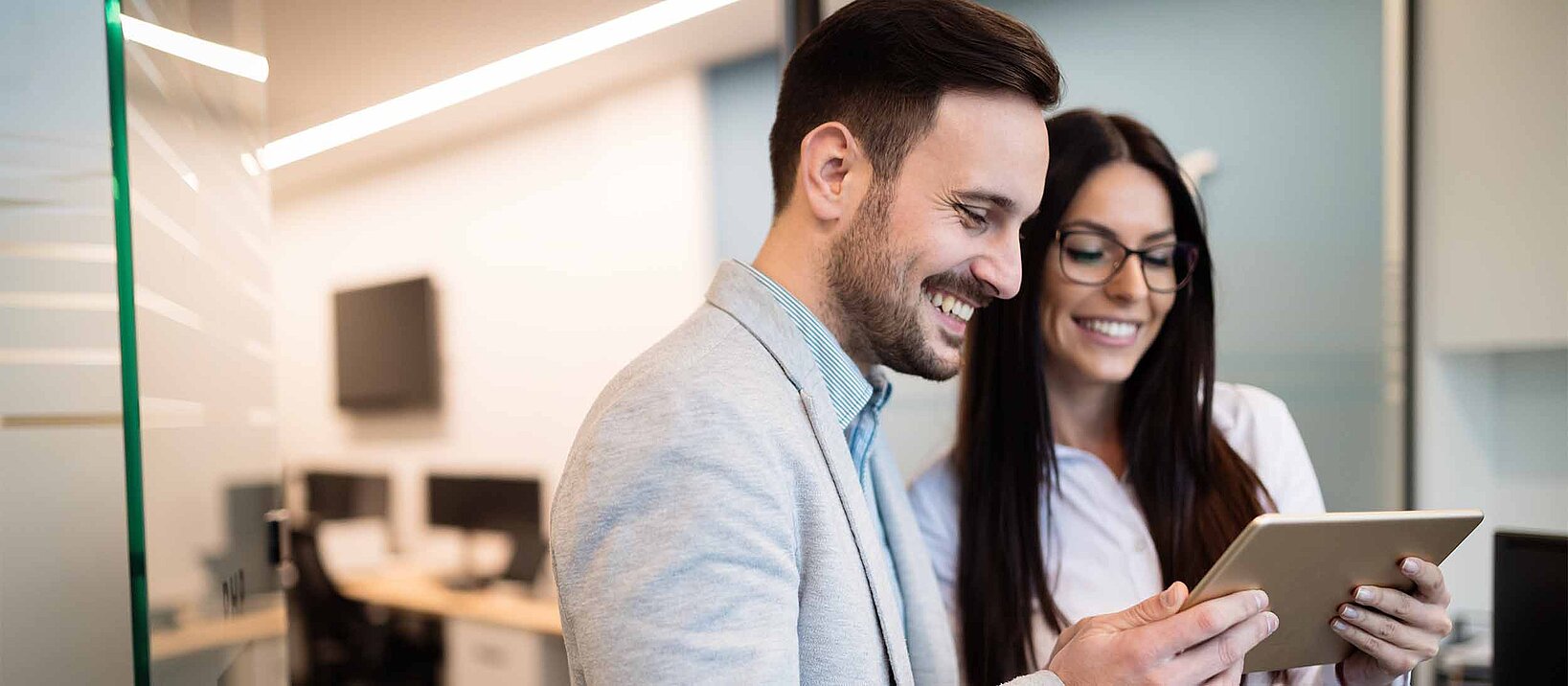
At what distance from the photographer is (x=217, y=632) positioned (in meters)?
1.15

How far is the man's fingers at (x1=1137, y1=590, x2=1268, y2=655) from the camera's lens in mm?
1010

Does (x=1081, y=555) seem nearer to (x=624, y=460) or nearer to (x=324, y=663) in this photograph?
(x=624, y=460)

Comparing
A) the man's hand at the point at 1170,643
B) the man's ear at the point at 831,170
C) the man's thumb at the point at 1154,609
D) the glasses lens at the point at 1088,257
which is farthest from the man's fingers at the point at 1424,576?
the man's ear at the point at 831,170

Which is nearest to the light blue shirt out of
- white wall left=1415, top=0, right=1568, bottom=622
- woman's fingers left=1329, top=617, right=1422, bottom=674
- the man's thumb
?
the man's thumb

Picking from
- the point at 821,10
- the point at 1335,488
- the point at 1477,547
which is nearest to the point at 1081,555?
the point at 821,10

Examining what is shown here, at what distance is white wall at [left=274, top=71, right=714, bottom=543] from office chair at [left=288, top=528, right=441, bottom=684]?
193 mm

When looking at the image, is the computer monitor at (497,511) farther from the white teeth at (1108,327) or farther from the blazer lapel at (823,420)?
the white teeth at (1108,327)

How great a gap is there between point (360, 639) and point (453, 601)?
0.19 meters

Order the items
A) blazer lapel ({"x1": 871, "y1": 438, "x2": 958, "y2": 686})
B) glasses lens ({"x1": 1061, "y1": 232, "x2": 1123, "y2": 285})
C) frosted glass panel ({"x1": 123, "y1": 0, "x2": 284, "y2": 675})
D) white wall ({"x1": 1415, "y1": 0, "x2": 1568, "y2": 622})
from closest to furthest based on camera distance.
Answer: frosted glass panel ({"x1": 123, "y1": 0, "x2": 284, "y2": 675}), blazer lapel ({"x1": 871, "y1": 438, "x2": 958, "y2": 686}), glasses lens ({"x1": 1061, "y1": 232, "x2": 1123, "y2": 285}), white wall ({"x1": 1415, "y1": 0, "x2": 1568, "y2": 622})

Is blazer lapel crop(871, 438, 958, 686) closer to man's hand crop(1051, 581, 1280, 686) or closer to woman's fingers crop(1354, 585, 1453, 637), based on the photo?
man's hand crop(1051, 581, 1280, 686)

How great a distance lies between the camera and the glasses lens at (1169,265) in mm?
1550

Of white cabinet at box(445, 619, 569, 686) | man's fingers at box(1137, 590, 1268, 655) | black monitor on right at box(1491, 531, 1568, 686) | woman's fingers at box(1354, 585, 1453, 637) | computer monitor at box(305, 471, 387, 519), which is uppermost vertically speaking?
computer monitor at box(305, 471, 387, 519)

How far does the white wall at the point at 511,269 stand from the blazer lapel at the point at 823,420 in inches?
25.6

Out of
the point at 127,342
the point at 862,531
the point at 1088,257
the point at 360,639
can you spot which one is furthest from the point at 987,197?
the point at 360,639
